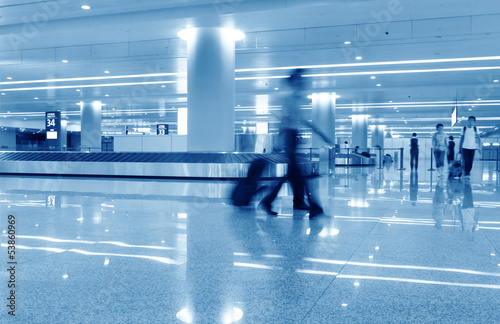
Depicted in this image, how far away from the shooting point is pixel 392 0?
→ 11.1 metres

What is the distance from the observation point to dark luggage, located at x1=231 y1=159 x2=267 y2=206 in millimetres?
6664

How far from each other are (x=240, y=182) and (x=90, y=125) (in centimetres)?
2941

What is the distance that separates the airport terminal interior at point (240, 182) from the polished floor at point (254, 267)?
0.06ft

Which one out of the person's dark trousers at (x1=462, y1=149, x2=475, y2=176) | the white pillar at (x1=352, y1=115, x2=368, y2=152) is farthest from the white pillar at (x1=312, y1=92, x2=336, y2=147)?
the person's dark trousers at (x1=462, y1=149, x2=475, y2=176)

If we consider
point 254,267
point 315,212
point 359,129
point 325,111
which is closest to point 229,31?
point 315,212

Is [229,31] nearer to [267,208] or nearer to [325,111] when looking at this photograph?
[267,208]

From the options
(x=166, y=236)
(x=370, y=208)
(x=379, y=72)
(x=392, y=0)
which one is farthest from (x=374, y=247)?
(x=379, y=72)

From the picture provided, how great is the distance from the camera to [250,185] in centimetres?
684

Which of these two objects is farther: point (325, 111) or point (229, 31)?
point (325, 111)

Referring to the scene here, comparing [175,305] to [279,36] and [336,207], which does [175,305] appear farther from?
[279,36]

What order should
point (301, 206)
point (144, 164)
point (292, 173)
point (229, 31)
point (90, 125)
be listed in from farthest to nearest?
point (90, 125)
point (144, 164)
point (229, 31)
point (301, 206)
point (292, 173)

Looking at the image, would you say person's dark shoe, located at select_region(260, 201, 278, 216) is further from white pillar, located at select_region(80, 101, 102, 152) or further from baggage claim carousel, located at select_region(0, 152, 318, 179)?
white pillar, located at select_region(80, 101, 102, 152)

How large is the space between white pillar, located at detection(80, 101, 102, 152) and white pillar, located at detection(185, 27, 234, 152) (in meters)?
22.6

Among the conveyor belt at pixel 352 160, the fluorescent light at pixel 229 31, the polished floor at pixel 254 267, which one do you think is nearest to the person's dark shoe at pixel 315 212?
the polished floor at pixel 254 267
